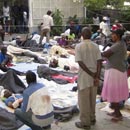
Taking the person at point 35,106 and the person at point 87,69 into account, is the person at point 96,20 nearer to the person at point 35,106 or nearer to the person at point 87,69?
the person at point 87,69

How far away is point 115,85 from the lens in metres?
6.70

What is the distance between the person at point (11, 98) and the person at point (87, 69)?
1574 millimetres

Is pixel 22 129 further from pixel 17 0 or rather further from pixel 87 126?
pixel 17 0

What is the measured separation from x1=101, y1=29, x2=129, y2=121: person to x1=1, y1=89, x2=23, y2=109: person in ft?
5.48

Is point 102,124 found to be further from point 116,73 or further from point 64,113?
point 116,73

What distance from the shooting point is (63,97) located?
26.3 ft

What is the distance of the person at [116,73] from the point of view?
21.4 feet

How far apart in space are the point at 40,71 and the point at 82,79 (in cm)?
431

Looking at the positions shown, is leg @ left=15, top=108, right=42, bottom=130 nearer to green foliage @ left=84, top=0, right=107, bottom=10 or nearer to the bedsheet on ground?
the bedsheet on ground

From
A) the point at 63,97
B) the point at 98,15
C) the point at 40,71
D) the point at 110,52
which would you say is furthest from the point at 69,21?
the point at 110,52

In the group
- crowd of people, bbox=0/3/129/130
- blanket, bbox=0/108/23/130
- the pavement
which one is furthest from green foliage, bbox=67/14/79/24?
blanket, bbox=0/108/23/130

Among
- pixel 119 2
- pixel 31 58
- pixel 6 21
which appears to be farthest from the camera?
pixel 119 2

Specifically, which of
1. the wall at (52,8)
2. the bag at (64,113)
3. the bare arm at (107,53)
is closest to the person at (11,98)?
the bag at (64,113)

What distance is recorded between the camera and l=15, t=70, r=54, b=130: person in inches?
220
